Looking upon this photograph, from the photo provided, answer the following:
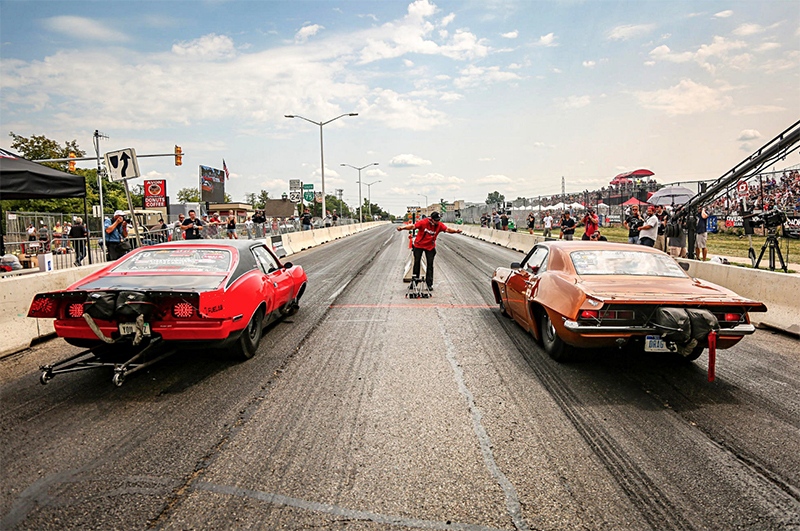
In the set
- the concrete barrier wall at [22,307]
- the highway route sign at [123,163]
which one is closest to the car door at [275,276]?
the concrete barrier wall at [22,307]

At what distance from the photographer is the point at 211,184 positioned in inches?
2376

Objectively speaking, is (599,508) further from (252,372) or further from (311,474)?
(252,372)

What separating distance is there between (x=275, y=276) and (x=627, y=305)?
4.58 meters

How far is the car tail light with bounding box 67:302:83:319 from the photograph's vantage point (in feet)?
15.5

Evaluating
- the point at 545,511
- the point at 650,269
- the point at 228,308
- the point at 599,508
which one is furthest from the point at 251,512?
the point at 650,269

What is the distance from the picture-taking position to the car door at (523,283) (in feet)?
21.1

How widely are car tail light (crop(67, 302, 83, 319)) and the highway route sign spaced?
5.22 metres

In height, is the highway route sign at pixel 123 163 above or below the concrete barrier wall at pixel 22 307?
above

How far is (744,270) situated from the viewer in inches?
319

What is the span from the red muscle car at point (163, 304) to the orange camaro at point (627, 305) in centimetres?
336

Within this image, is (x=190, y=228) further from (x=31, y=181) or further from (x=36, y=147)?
(x=36, y=147)

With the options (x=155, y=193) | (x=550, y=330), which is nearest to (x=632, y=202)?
(x=550, y=330)

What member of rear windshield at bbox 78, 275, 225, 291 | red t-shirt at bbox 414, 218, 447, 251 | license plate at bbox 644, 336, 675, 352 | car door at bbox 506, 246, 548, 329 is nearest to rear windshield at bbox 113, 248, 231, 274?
rear windshield at bbox 78, 275, 225, 291

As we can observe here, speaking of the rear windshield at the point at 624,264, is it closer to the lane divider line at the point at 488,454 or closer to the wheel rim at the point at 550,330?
the wheel rim at the point at 550,330
